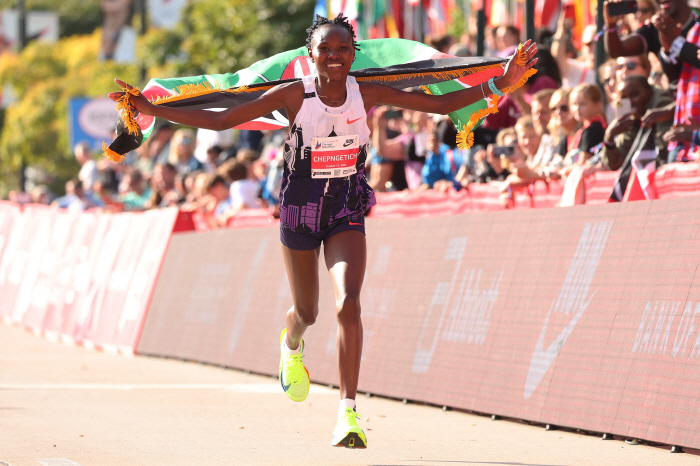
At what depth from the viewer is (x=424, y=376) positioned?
9.02m

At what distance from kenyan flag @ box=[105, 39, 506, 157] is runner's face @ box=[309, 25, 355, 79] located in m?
0.62

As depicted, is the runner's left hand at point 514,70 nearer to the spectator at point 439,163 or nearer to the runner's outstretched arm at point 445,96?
the runner's outstretched arm at point 445,96

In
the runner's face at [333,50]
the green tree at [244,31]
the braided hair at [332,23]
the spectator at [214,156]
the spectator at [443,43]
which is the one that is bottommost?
the runner's face at [333,50]

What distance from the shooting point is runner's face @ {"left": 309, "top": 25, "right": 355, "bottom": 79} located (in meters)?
6.49

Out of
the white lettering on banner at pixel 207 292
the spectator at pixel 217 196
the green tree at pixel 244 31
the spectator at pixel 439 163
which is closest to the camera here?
the spectator at pixel 439 163

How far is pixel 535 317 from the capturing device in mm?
7996

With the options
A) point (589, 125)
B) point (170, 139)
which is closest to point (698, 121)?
point (589, 125)

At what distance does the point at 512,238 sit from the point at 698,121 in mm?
1558

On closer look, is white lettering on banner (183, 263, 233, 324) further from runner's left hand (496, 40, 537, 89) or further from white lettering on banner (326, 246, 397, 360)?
runner's left hand (496, 40, 537, 89)

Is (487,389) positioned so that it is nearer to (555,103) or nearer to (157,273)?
(555,103)

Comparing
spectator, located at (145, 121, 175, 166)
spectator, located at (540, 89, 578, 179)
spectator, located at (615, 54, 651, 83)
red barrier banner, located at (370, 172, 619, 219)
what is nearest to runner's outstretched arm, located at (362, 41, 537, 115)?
red barrier banner, located at (370, 172, 619, 219)

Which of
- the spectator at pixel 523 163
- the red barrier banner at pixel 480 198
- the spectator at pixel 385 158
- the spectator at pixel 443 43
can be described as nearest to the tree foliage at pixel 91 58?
the spectator at pixel 443 43

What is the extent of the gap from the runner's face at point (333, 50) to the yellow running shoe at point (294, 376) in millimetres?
1861

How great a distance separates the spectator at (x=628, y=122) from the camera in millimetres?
9211
